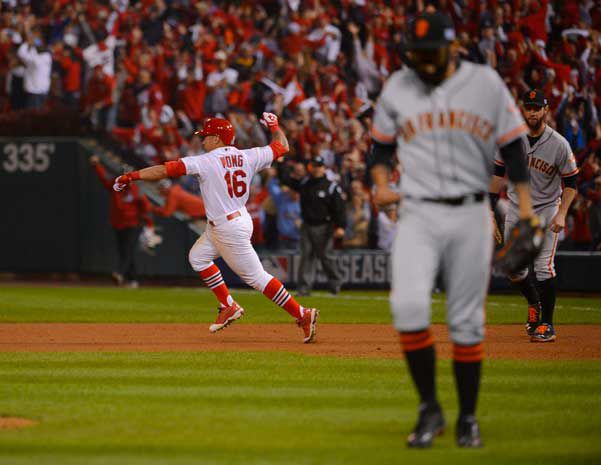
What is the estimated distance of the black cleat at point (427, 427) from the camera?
6.16 meters

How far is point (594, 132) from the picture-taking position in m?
21.3

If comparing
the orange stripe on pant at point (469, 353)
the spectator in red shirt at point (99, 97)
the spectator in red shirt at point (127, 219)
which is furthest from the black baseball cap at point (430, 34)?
the spectator in red shirt at point (99, 97)

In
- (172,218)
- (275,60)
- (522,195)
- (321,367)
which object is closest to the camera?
(522,195)

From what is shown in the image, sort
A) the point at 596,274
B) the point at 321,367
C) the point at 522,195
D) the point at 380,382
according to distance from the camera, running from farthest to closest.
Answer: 1. the point at 596,274
2. the point at 321,367
3. the point at 380,382
4. the point at 522,195

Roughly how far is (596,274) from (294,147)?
642 cm

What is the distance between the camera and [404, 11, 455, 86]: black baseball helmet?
20.3ft

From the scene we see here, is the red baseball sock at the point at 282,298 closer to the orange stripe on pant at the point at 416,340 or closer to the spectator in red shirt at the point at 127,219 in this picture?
the orange stripe on pant at the point at 416,340

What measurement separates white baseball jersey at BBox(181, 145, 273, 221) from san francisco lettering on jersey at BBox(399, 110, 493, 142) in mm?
5722

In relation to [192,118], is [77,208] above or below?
below

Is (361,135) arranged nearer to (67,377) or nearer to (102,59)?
(102,59)

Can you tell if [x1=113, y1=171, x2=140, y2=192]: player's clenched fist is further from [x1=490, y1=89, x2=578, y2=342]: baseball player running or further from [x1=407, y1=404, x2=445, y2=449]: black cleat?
[x1=407, y1=404, x2=445, y2=449]: black cleat

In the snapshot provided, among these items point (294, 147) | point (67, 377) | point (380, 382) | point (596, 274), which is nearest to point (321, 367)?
point (380, 382)

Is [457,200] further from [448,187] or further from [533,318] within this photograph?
[533,318]

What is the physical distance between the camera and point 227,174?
12023 mm
